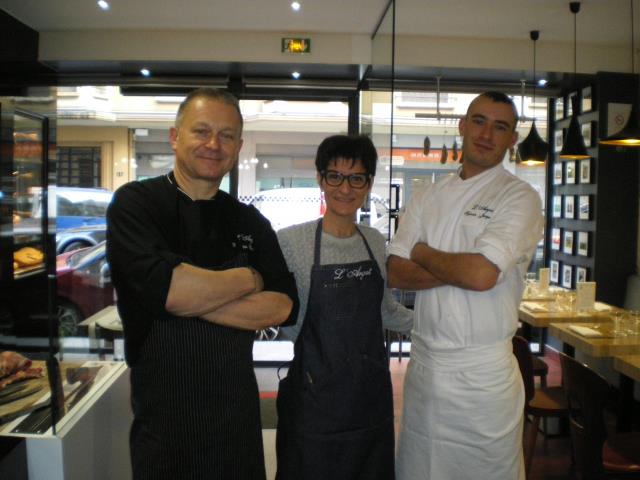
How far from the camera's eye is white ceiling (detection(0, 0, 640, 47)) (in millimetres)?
3607

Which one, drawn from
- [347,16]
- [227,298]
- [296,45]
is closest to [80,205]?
[296,45]

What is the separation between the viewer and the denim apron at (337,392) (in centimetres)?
149

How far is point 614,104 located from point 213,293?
402 centimetres

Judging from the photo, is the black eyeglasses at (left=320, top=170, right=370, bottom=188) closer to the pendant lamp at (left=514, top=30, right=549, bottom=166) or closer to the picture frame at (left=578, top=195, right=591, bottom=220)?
the pendant lamp at (left=514, top=30, right=549, bottom=166)

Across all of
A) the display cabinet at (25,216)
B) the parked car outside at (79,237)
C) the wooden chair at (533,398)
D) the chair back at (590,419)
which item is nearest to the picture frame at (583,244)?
the wooden chair at (533,398)

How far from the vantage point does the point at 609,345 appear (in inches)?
108

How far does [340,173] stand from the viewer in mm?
1632

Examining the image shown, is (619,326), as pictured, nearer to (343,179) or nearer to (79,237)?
(343,179)

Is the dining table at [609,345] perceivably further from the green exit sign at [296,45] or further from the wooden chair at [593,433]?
the green exit sign at [296,45]

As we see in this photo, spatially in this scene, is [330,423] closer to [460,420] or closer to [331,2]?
[460,420]

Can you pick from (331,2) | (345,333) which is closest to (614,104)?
(331,2)

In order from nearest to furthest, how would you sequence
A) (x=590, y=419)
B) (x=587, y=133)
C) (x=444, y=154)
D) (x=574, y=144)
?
1. (x=590, y=419)
2. (x=444, y=154)
3. (x=574, y=144)
4. (x=587, y=133)

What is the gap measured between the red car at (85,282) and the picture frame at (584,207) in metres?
4.28

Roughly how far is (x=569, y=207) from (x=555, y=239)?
1.07ft
